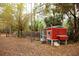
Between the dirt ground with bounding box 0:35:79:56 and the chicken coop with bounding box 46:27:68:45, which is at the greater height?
the chicken coop with bounding box 46:27:68:45

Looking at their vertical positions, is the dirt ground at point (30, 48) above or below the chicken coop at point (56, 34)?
below

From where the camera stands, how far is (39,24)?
1945 millimetres

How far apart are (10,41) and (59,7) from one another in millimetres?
586

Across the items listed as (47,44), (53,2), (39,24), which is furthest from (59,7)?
(47,44)

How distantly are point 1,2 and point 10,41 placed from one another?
1.29 ft

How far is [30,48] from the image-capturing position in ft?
6.44

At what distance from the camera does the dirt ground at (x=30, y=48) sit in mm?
1944

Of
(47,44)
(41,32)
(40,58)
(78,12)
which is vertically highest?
(78,12)

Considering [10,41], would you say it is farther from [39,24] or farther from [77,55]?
[77,55]

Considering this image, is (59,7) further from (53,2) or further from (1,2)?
(1,2)

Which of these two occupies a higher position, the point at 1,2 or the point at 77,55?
the point at 1,2

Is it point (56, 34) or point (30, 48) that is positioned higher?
point (56, 34)

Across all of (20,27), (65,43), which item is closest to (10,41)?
(20,27)

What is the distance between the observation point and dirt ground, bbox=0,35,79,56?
194 centimetres
